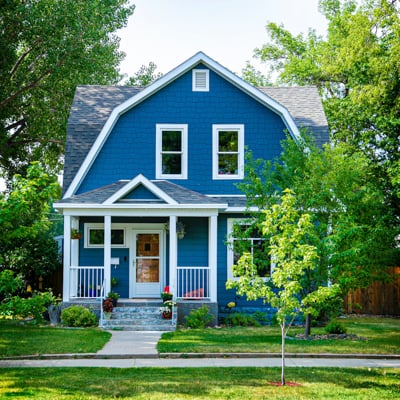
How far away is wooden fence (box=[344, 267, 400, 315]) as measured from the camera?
21.9 m

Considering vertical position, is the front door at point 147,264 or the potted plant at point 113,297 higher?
the front door at point 147,264

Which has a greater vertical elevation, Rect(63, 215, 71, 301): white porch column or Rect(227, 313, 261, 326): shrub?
Rect(63, 215, 71, 301): white porch column

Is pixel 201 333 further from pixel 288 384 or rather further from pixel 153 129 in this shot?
pixel 153 129

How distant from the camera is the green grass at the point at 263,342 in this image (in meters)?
12.5

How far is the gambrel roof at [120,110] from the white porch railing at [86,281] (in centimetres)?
245

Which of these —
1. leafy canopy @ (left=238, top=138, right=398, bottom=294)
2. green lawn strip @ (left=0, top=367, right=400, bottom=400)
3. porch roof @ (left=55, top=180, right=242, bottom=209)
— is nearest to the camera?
green lawn strip @ (left=0, top=367, right=400, bottom=400)

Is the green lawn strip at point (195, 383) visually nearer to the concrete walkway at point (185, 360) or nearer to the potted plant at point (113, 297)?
the concrete walkway at point (185, 360)

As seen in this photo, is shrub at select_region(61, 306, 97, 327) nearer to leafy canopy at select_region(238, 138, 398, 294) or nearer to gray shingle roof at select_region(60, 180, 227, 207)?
gray shingle roof at select_region(60, 180, 227, 207)

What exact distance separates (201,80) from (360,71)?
6.19 meters

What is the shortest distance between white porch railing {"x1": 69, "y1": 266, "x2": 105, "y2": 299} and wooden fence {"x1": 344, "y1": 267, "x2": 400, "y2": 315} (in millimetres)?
9026

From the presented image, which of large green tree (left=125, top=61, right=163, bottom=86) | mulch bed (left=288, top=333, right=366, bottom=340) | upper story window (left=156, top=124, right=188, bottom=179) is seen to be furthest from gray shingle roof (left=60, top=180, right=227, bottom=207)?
large green tree (left=125, top=61, right=163, bottom=86)

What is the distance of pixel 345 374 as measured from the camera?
10.2 meters

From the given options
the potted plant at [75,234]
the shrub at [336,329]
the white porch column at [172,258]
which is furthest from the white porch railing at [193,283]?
the shrub at [336,329]

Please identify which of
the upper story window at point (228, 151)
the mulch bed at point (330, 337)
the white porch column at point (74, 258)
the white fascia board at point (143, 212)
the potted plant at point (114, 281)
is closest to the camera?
the mulch bed at point (330, 337)
